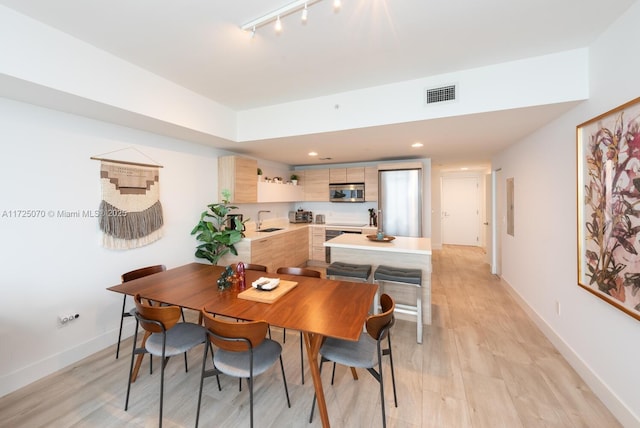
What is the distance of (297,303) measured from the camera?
5.74 feet

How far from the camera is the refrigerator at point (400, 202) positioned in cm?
469

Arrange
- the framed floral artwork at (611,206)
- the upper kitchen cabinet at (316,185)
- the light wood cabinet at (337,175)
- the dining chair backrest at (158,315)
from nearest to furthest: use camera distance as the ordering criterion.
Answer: the framed floral artwork at (611,206) → the dining chair backrest at (158,315) → the light wood cabinet at (337,175) → the upper kitchen cabinet at (316,185)

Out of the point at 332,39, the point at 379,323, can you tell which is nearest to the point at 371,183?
the point at 332,39

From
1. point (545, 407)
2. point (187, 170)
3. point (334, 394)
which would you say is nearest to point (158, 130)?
point (187, 170)

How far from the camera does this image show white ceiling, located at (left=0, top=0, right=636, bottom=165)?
164cm

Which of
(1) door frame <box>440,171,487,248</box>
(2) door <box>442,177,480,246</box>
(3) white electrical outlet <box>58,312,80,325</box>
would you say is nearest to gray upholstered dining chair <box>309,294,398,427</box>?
(3) white electrical outlet <box>58,312,80,325</box>

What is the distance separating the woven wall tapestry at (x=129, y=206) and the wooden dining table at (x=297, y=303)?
78cm

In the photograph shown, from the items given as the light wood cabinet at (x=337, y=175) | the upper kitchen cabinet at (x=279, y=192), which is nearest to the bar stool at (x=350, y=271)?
the upper kitchen cabinet at (x=279, y=192)

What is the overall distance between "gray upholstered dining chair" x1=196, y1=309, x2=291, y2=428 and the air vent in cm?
256

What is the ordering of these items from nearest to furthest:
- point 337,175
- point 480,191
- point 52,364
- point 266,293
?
point 266,293 < point 52,364 < point 337,175 < point 480,191

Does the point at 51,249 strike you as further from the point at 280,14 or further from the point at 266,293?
the point at 280,14

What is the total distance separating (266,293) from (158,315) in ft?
2.34

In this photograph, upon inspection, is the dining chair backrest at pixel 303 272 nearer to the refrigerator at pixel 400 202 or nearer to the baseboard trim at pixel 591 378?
the baseboard trim at pixel 591 378

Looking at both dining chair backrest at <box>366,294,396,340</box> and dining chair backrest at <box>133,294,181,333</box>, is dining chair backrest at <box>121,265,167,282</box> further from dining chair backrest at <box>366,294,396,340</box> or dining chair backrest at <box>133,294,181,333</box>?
dining chair backrest at <box>366,294,396,340</box>
